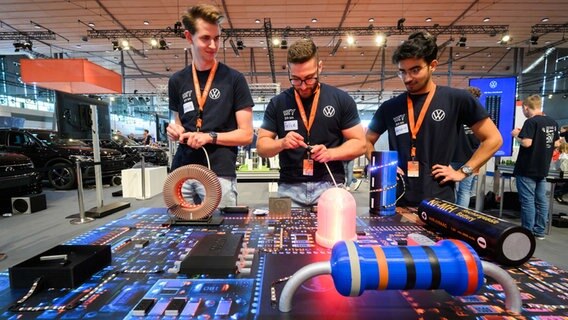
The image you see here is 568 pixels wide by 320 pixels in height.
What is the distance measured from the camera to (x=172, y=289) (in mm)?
592

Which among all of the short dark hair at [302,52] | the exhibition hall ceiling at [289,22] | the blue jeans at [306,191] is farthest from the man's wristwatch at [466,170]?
the exhibition hall ceiling at [289,22]

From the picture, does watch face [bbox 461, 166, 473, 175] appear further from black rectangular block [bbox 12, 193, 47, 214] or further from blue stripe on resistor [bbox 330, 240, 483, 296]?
black rectangular block [bbox 12, 193, 47, 214]

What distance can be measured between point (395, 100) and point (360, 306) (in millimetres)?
1265

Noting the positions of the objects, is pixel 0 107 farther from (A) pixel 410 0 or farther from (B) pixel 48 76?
(A) pixel 410 0

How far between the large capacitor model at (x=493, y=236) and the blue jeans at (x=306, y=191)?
0.69 m

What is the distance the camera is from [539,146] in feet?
10.5

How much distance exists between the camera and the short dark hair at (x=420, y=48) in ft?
4.19

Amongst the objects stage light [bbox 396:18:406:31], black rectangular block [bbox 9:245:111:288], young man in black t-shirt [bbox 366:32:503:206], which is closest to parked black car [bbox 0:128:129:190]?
black rectangular block [bbox 9:245:111:288]

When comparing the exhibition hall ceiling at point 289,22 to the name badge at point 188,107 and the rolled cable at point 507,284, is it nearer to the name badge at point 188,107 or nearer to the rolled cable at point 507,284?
the name badge at point 188,107

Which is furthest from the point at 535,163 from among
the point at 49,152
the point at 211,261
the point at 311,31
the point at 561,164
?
the point at 49,152

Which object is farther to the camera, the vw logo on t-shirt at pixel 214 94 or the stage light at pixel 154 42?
the stage light at pixel 154 42

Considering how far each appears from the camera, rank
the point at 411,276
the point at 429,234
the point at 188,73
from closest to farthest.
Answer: the point at 411,276 → the point at 429,234 → the point at 188,73

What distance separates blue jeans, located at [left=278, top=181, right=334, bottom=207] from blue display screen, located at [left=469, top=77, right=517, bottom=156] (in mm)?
3640

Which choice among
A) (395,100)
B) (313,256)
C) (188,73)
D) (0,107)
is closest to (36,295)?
(313,256)
